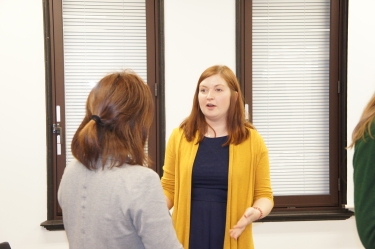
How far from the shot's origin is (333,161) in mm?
3078

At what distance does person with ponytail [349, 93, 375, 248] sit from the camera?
807 millimetres

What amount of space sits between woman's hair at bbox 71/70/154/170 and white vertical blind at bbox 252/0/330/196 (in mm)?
2053

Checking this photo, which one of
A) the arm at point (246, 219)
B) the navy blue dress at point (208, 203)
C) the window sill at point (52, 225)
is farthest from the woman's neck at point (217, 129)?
the window sill at point (52, 225)

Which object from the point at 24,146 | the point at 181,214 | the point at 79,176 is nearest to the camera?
the point at 79,176

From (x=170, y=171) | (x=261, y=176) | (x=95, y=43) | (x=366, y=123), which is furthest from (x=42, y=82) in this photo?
(x=366, y=123)

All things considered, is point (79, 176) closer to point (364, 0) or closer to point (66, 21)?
point (66, 21)

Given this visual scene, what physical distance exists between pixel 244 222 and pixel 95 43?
1988 mm

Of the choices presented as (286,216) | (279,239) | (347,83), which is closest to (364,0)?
(347,83)

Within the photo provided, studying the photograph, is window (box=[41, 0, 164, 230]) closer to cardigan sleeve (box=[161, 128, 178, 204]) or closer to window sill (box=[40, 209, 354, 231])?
window sill (box=[40, 209, 354, 231])

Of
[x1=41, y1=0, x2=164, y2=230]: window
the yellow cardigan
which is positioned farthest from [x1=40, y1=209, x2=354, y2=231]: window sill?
the yellow cardigan

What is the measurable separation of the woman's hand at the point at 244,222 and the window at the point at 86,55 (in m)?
1.42

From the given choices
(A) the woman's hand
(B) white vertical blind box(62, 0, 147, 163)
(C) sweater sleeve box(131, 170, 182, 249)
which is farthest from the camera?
(B) white vertical blind box(62, 0, 147, 163)

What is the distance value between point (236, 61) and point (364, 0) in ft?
3.69

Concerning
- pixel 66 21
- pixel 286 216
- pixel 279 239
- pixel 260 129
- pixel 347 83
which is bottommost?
pixel 279 239
